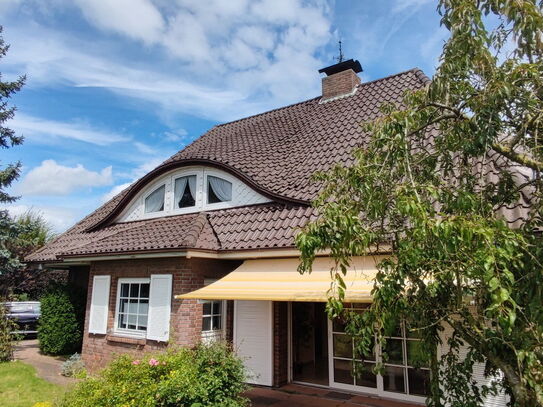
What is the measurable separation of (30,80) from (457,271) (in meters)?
23.6

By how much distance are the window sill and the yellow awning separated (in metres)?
3.03

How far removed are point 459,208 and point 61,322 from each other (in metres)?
18.4

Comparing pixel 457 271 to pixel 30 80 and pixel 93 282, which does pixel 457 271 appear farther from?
pixel 30 80

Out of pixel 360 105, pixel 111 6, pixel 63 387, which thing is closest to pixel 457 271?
pixel 111 6

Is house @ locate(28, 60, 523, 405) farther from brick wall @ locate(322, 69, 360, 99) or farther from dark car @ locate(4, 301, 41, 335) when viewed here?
dark car @ locate(4, 301, 41, 335)

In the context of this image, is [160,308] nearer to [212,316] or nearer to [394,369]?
[212,316]

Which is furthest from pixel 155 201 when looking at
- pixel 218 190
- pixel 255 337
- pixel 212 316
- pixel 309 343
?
pixel 309 343

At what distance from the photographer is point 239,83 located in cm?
1539

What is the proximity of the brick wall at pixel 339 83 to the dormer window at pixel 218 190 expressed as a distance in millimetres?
8004

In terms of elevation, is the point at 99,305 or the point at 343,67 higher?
the point at 343,67

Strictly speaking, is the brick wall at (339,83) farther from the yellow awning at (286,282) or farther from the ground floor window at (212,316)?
the ground floor window at (212,316)

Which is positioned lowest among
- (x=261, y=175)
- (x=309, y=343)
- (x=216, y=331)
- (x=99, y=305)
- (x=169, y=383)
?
(x=309, y=343)

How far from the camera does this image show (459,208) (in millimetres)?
4242

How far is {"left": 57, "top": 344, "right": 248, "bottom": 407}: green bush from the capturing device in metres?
7.45
